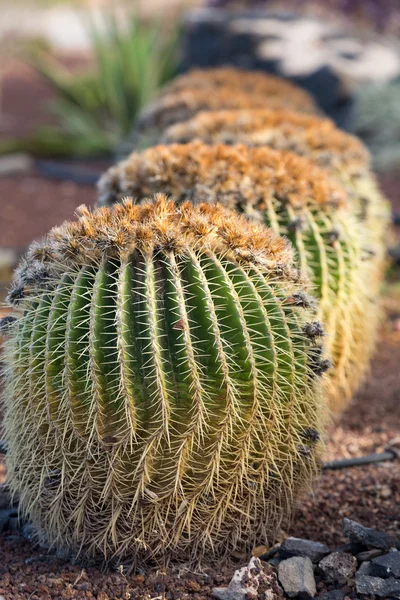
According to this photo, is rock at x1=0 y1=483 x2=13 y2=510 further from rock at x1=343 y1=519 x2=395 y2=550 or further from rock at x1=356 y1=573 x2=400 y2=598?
rock at x1=356 y1=573 x2=400 y2=598

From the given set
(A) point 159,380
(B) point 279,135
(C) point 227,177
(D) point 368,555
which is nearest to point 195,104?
(B) point 279,135

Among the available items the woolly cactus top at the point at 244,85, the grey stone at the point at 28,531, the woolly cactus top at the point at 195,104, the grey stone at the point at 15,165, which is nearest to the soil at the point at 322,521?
the grey stone at the point at 28,531

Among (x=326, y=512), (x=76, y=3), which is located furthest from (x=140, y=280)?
(x=76, y=3)

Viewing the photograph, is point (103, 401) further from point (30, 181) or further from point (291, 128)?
point (30, 181)

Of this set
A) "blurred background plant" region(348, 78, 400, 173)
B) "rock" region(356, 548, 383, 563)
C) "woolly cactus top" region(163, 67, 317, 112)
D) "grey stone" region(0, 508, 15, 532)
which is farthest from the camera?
"blurred background plant" region(348, 78, 400, 173)

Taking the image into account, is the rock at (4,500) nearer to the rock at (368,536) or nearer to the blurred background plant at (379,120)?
the rock at (368,536)

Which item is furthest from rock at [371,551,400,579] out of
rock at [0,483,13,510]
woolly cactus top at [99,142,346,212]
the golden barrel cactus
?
the golden barrel cactus

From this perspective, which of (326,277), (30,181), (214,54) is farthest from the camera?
(214,54)
